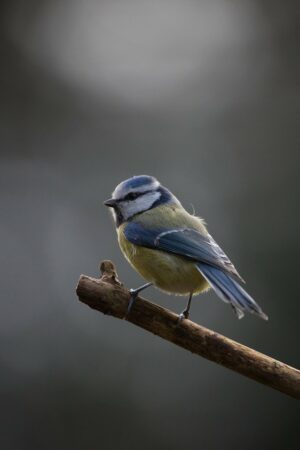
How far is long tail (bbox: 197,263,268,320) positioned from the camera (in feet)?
6.56

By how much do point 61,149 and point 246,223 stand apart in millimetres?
1864

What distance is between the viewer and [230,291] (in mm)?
2107

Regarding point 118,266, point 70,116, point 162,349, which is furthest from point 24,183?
point 162,349

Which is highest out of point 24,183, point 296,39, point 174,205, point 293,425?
point 296,39

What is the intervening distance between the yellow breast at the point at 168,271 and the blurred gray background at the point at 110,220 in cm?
186

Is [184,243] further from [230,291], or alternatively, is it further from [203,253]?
[230,291]

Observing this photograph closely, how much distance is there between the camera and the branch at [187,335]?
2.05 metres

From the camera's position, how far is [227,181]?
498cm

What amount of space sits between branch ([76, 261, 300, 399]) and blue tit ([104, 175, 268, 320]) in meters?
0.05

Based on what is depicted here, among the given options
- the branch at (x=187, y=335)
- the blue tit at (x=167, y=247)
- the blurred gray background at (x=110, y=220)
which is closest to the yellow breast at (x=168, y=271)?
the blue tit at (x=167, y=247)

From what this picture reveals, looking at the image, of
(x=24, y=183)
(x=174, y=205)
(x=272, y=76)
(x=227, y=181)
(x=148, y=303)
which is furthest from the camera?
(x=272, y=76)

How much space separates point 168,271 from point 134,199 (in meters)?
0.46

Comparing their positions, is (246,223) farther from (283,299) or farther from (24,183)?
(24,183)

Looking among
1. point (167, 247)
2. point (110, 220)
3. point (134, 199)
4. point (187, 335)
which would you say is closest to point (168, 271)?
point (167, 247)
